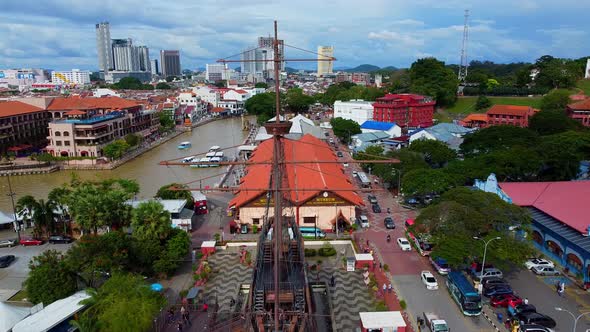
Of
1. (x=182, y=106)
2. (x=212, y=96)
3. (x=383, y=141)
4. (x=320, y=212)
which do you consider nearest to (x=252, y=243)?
(x=320, y=212)

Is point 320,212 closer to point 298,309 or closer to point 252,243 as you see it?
point 252,243

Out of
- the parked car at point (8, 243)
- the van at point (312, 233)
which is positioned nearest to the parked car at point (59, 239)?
the parked car at point (8, 243)

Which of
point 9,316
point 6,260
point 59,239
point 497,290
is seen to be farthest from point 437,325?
point 6,260

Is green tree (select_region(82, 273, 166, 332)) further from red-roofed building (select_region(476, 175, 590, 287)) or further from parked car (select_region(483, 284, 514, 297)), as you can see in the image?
red-roofed building (select_region(476, 175, 590, 287))

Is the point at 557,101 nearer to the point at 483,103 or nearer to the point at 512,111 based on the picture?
the point at 512,111

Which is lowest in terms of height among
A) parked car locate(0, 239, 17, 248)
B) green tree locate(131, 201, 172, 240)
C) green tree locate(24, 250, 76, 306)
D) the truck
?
parked car locate(0, 239, 17, 248)

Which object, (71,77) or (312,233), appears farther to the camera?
(71,77)

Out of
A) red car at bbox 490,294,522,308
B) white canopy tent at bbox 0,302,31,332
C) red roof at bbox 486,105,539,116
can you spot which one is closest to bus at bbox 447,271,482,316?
red car at bbox 490,294,522,308
